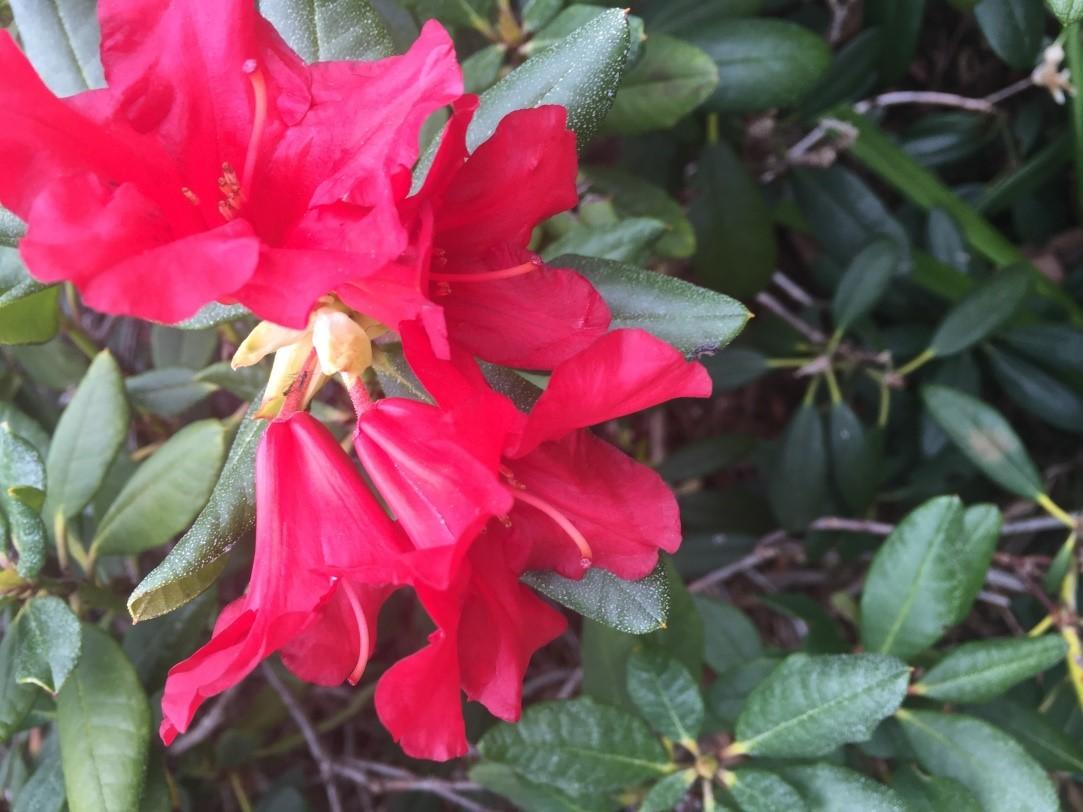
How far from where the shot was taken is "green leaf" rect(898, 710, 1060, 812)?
3.27 ft

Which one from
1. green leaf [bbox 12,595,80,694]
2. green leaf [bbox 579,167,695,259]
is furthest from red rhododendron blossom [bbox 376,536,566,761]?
green leaf [bbox 579,167,695,259]

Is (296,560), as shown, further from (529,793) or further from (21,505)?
(529,793)

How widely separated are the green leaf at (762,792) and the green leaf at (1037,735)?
1.17 feet

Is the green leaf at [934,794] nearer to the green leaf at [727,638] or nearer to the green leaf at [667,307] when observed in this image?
the green leaf at [727,638]

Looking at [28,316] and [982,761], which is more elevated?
[28,316]

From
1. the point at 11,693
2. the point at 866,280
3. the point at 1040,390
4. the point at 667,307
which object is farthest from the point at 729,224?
the point at 11,693

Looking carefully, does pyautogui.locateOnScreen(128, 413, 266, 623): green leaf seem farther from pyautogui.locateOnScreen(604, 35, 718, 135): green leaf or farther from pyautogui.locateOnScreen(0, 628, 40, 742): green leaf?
pyautogui.locateOnScreen(604, 35, 718, 135): green leaf

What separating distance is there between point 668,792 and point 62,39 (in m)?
0.98

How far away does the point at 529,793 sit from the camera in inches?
45.9

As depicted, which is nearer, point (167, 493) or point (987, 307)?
point (167, 493)

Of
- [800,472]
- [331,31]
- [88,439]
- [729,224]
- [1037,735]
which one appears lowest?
[1037,735]

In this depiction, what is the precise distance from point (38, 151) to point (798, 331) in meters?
1.31

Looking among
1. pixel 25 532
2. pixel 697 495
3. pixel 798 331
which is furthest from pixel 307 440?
pixel 798 331

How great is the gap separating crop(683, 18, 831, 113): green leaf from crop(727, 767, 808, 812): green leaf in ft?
2.77
